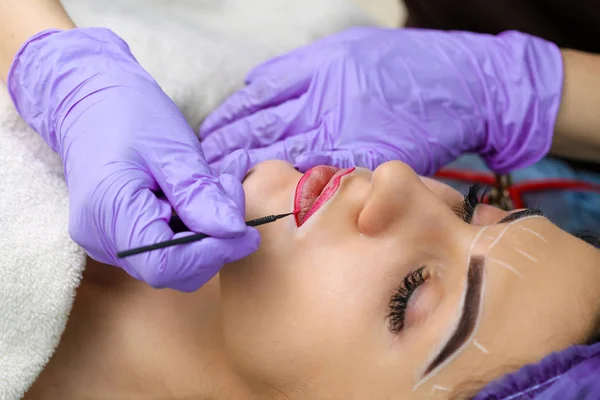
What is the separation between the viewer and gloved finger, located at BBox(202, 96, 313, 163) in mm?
1167

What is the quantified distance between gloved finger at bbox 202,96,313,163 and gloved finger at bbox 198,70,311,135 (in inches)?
0.8

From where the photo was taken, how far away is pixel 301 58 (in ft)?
4.10

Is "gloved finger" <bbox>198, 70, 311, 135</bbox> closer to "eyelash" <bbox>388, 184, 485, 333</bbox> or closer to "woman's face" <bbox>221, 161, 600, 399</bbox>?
"woman's face" <bbox>221, 161, 600, 399</bbox>

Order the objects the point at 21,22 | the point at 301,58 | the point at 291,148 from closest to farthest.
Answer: the point at 21,22 → the point at 291,148 → the point at 301,58

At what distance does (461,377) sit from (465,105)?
2.25 feet

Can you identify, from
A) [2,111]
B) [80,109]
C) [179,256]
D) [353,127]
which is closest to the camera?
[179,256]

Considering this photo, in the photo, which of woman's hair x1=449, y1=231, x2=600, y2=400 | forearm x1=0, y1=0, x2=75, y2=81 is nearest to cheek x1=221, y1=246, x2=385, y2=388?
woman's hair x1=449, y1=231, x2=600, y2=400

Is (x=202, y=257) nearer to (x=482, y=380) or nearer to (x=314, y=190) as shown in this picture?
(x=314, y=190)

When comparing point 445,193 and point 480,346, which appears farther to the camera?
point 445,193

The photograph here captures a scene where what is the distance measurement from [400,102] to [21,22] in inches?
30.9

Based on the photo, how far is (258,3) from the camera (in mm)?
1423

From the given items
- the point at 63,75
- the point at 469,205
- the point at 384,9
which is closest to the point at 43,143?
the point at 63,75

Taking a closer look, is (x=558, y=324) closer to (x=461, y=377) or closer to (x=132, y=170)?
(x=461, y=377)

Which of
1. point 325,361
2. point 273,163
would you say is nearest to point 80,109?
point 273,163
